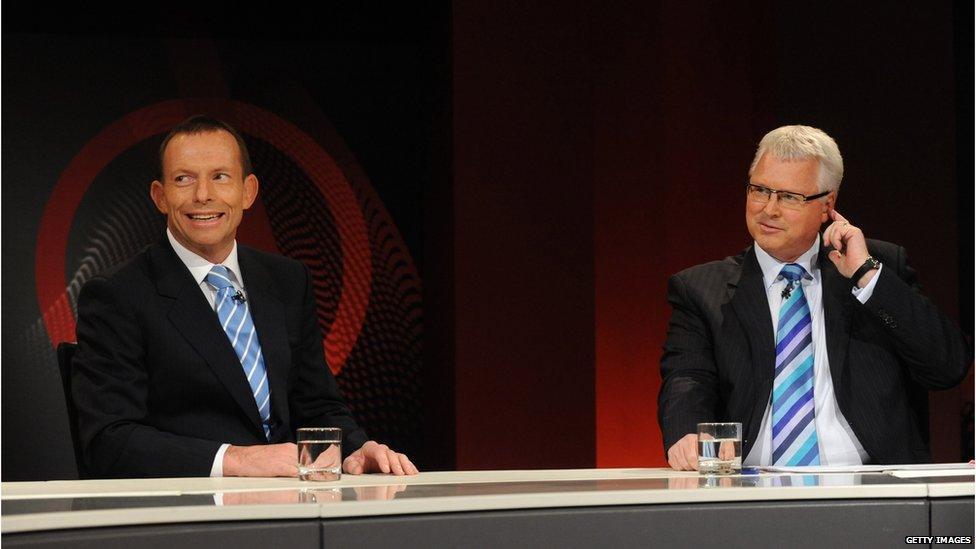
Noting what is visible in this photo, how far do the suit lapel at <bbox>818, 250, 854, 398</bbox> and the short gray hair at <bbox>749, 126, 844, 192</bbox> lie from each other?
0.64 ft

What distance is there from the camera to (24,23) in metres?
5.14

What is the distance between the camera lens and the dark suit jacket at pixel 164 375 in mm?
2424

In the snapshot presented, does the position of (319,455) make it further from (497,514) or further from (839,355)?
(839,355)

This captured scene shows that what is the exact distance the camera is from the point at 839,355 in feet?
8.77

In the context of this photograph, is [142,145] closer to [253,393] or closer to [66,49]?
[66,49]

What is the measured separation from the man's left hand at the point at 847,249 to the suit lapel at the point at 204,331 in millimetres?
1310

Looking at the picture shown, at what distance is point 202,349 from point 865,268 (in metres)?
1.43

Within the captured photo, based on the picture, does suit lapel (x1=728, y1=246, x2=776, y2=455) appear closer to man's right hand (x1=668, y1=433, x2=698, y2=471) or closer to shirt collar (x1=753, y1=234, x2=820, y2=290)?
shirt collar (x1=753, y1=234, x2=820, y2=290)

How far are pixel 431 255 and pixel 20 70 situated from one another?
1882mm

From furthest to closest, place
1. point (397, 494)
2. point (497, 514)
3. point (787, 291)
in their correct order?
point (787, 291) < point (397, 494) < point (497, 514)

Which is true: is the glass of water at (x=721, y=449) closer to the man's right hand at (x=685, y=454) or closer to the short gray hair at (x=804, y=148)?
the man's right hand at (x=685, y=454)

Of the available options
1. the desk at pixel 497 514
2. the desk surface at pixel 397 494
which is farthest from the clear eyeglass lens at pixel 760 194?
the desk at pixel 497 514

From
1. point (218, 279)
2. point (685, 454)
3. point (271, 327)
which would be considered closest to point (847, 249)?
point (685, 454)

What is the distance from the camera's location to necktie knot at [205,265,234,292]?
8.84 feet
